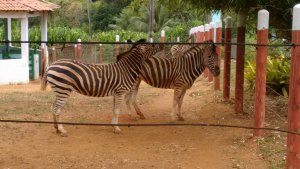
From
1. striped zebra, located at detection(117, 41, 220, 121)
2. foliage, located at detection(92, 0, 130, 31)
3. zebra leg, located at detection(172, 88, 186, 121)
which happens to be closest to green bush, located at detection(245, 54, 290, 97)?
striped zebra, located at detection(117, 41, 220, 121)

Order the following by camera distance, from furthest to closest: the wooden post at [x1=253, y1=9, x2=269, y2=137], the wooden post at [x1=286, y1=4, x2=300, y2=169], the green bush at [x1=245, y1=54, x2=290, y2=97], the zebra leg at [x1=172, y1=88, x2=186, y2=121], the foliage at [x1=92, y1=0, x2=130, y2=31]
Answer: the foliage at [x1=92, y1=0, x2=130, y2=31], the green bush at [x1=245, y1=54, x2=290, y2=97], the zebra leg at [x1=172, y1=88, x2=186, y2=121], the wooden post at [x1=253, y1=9, x2=269, y2=137], the wooden post at [x1=286, y1=4, x2=300, y2=169]

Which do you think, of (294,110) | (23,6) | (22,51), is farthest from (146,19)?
(294,110)

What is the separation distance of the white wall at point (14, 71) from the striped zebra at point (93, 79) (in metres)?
9.01

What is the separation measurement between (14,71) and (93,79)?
387 inches

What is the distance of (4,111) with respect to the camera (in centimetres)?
962

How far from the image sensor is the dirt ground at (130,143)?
19.4 feet

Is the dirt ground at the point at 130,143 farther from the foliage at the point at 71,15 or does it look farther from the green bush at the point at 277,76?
the foliage at the point at 71,15

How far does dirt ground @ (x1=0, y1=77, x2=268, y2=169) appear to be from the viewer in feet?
19.4

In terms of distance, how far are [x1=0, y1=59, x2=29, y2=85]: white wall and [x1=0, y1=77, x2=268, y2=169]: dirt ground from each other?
656 centimetres

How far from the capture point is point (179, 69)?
28.4 feet

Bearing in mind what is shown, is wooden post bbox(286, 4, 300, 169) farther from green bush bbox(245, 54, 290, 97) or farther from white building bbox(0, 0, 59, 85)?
white building bbox(0, 0, 59, 85)

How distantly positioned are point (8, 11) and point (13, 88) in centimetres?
295

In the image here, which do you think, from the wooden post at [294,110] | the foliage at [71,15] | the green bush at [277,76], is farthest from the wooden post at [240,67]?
the foliage at [71,15]

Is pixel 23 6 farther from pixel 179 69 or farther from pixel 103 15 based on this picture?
pixel 103 15
